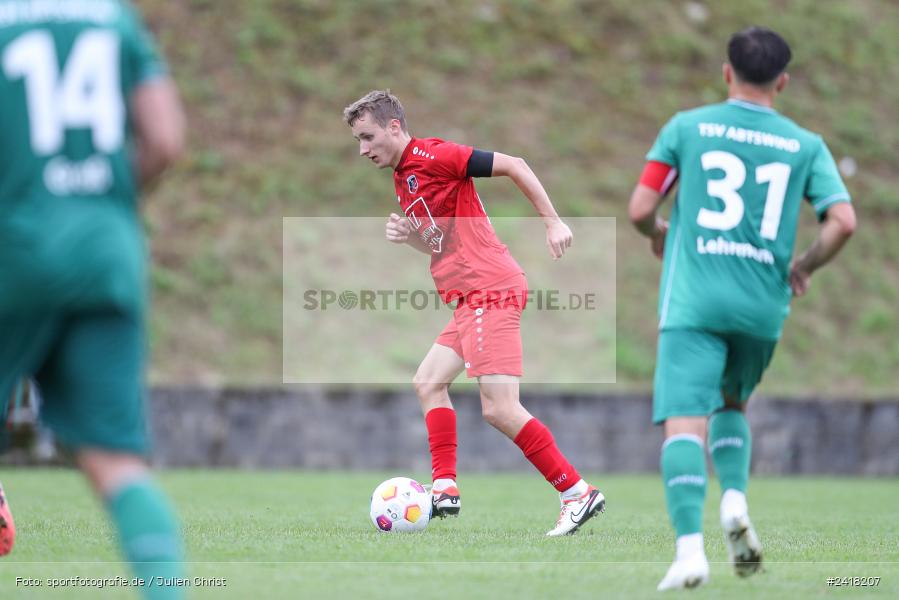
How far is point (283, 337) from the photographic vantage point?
16.9 metres

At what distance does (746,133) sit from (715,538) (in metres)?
2.76

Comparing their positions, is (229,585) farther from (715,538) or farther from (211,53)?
(211,53)

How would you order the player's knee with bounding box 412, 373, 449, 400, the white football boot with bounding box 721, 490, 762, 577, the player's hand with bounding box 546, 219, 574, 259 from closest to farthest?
the white football boot with bounding box 721, 490, 762, 577 < the player's hand with bounding box 546, 219, 574, 259 < the player's knee with bounding box 412, 373, 449, 400

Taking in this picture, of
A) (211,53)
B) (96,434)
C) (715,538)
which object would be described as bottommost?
(715,538)

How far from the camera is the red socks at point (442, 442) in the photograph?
723 centimetres

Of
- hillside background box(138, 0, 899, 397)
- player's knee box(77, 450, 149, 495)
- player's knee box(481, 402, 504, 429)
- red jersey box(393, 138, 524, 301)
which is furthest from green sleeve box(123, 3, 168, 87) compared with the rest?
hillside background box(138, 0, 899, 397)

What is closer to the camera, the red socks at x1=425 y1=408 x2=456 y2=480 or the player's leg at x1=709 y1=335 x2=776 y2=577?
the player's leg at x1=709 y1=335 x2=776 y2=577

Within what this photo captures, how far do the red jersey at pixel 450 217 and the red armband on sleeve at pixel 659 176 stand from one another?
2453mm

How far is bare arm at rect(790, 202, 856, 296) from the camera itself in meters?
4.76

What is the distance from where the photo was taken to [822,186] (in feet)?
15.8

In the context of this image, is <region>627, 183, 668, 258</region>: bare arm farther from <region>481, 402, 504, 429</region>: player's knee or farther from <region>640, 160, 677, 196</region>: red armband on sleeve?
<region>481, 402, 504, 429</region>: player's knee

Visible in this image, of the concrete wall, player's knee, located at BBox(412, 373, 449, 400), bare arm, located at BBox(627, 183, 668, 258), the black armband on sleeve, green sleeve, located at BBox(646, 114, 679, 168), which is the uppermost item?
green sleeve, located at BBox(646, 114, 679, 168)

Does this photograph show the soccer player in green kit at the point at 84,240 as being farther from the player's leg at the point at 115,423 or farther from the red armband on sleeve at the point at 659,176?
the red armband on sleeve at the point at 659,176

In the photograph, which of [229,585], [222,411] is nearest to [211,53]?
[222,411]
